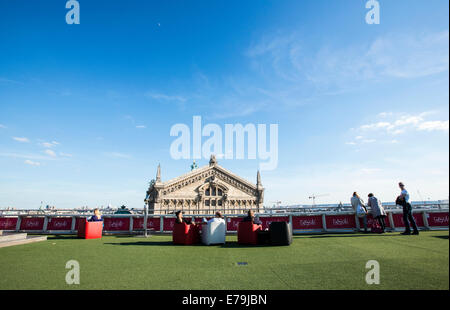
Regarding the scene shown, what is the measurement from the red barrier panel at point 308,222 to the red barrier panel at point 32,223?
1552 centimetres

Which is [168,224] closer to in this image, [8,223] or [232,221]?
[232,221]

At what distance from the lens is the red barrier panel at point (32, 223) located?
45.8 ft

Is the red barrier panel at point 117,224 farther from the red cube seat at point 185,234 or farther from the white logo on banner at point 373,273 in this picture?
the white logo on banner at point 373,273

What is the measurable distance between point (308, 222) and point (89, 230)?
11807 millimetres

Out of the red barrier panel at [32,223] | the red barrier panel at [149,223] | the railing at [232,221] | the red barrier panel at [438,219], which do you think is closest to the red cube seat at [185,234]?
the railing at [232,221]

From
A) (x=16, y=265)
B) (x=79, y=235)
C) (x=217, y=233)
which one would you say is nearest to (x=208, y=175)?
(x=79, y=235)

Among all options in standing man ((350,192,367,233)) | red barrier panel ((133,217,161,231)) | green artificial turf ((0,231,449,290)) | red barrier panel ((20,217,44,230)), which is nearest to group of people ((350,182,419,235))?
standing man ((350,192,367,233))

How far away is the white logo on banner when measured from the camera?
11.9ft

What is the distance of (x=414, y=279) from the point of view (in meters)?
3.63

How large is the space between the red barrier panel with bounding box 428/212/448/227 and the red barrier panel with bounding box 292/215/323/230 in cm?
562

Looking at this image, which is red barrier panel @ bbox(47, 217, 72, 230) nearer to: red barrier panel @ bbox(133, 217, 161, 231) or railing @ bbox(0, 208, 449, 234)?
railing @ bbox(0, 208, 449, 234)
